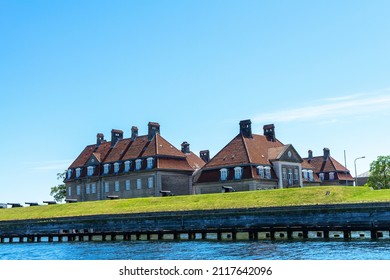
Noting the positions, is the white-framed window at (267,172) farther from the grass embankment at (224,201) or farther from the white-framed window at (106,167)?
the white-framed window at (106,167)

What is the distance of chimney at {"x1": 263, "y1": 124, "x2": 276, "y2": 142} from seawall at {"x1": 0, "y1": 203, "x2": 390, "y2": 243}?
28.4 meters

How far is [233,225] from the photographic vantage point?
42469 millimetres

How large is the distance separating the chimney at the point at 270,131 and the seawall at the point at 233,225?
28377 millimetres

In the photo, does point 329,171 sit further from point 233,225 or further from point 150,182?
point 233,225

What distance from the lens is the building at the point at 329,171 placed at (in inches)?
3469

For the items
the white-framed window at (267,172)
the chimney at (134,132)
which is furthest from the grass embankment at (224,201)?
the chimney at (134,132)

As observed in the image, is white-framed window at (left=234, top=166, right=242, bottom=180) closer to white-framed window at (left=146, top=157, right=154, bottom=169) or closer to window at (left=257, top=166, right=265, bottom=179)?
window at (left=257, top=166, right=265, bottom=179)

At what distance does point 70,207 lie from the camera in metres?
61.1

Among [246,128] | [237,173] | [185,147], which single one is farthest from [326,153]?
[237,173]

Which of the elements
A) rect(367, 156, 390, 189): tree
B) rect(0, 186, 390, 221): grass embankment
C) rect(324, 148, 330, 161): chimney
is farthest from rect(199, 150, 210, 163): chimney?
rect(0, 186, 390, 221): grass embankment
